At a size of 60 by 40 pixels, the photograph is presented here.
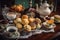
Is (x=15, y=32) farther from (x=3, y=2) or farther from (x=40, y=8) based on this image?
(x=3, y=2)

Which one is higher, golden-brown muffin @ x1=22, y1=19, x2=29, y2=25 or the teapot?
the teapot

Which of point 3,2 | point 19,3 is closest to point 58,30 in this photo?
point 19,3

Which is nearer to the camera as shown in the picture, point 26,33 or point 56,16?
point 26,33

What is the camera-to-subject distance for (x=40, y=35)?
5.23 ft

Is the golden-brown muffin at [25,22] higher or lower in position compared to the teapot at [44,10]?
lower

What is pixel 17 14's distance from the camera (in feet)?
5.95

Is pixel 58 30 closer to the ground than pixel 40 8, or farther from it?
closer to the ground

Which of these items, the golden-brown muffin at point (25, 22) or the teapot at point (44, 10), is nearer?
the golden-brown muffin at point (25, 22)

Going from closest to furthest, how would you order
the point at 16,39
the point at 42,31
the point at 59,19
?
the point at 16,39 → the point at 42,31 → the point at 59,19

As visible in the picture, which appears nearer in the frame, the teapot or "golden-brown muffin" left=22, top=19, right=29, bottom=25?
"golden-brown muffin" left=22, top=19, right=29, bottom=25

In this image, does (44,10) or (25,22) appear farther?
(44,10)

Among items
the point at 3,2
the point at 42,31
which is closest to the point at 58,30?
the point at 42,31

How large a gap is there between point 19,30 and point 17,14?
261 millimetres

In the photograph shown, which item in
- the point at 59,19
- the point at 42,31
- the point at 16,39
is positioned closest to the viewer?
the point at 16,39
